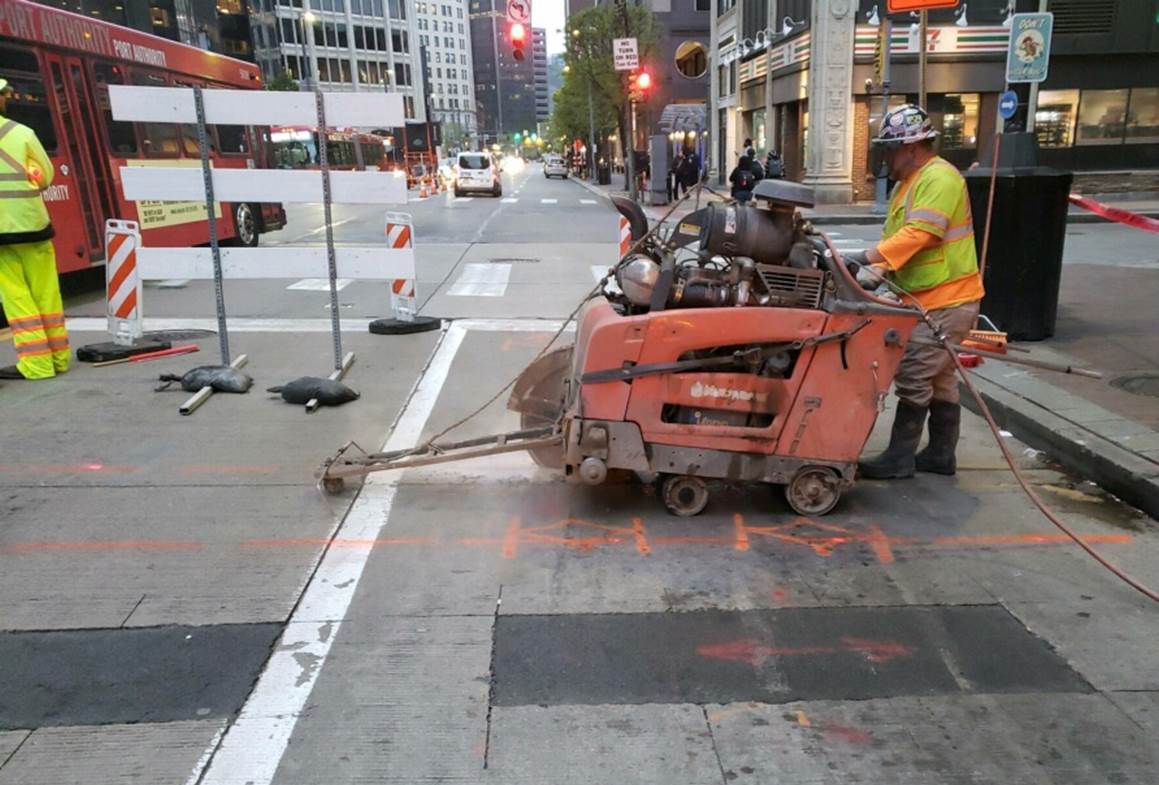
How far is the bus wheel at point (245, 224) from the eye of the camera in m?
16.5

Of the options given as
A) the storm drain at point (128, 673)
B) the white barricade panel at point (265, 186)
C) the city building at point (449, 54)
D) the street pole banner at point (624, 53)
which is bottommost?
the storm drain at point (128, 673)

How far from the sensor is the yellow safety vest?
474cm

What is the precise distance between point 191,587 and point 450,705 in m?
1.55

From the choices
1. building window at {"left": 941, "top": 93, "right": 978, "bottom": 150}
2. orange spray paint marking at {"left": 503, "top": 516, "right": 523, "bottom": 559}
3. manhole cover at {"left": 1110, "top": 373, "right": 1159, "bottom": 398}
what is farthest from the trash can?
building window at {"left": 941, "top": 93, "right": 978, "bottom": 150}

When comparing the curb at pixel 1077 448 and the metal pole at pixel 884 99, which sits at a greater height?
the metal pole at pixel 884 99

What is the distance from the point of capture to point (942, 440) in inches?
205

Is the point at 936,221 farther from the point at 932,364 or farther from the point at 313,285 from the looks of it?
the point at 313,285

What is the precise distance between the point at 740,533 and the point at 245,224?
1513 centimetres

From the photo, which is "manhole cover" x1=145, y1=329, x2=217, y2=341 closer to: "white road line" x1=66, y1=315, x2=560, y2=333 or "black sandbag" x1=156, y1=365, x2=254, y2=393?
"white road line" x1=66, y1=315, x2=560, y2=333

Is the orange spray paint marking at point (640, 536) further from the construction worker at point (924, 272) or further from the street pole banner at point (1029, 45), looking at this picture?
the street pole banner at point (1029, 45)

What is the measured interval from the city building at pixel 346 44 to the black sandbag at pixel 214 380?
305 ft

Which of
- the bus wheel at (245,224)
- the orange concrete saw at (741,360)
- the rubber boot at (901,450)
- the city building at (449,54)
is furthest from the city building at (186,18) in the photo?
the city building at (449,54)

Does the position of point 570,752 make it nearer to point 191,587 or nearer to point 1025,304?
point 191,587

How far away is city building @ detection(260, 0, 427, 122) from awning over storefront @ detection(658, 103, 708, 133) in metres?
52.8
